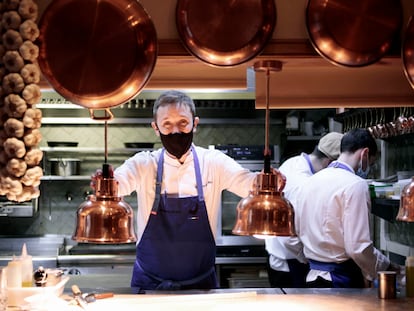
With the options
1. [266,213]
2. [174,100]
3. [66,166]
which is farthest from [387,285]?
[66,166]

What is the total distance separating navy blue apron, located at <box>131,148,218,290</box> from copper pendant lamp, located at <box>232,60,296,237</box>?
4.17 feet

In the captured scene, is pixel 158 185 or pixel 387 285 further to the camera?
pixel 158 185

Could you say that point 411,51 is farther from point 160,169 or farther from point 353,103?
point 160,169

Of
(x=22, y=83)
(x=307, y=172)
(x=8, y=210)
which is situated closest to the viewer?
(x=22, y=83)

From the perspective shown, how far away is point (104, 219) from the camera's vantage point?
234 cm

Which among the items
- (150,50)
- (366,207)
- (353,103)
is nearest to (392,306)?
(353,103)

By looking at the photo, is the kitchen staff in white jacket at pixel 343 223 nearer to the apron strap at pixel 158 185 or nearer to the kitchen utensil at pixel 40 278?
the apron strap at pixel 158 185

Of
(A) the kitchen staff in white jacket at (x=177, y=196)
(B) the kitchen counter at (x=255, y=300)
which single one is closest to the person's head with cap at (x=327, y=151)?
(A) the kitchen staff in white jacket at (x=177, y=196)

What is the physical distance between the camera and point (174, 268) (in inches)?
141

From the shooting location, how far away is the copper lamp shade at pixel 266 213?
2.31 metres

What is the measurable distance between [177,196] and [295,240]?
4.19ft

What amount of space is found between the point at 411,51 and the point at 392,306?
1.14 metres

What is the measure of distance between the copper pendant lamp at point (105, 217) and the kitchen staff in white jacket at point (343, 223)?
1.94 m

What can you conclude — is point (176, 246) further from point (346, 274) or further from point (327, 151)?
point (327, 151)
